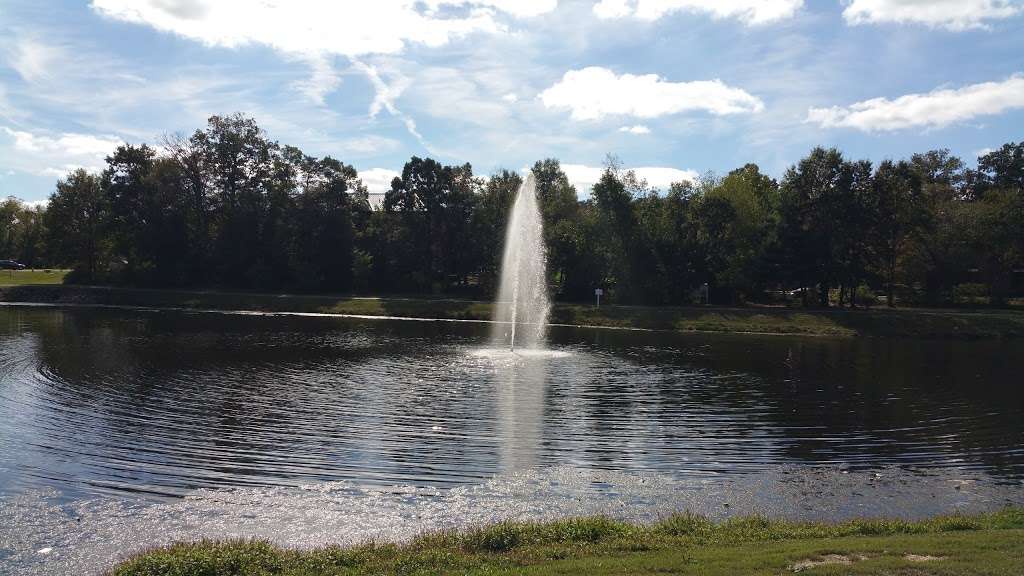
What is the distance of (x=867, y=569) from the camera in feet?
28.7

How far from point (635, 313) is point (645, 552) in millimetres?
52299

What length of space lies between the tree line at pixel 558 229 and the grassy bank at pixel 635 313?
645cm

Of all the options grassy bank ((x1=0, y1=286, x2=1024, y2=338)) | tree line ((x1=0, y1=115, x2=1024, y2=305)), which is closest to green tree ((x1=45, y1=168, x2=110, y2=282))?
tree line ((x1=0, y1=115, x2=1024, y2=305))

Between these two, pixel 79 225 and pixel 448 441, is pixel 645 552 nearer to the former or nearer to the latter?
pixel 448 441

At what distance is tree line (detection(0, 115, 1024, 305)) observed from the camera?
6719 cm

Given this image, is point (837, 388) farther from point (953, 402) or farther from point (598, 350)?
point (598, 350)

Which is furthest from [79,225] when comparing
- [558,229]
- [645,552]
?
[645,552]

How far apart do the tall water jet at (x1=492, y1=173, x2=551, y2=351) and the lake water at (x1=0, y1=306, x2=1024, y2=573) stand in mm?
9036

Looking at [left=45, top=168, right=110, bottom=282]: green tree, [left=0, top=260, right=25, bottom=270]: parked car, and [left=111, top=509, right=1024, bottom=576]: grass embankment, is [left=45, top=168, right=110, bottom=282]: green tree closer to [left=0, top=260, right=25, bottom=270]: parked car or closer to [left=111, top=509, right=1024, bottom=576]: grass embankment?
[left=0, top=260, right=25, bottom=270]: parked car

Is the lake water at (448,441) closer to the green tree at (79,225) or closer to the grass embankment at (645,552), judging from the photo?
the grass embankment at (645,552)

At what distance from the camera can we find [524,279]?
52.1 m

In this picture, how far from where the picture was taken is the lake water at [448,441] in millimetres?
13219

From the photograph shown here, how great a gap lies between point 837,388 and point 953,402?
4275 millimetres

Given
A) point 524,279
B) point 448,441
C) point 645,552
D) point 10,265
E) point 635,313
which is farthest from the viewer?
point 10,265
